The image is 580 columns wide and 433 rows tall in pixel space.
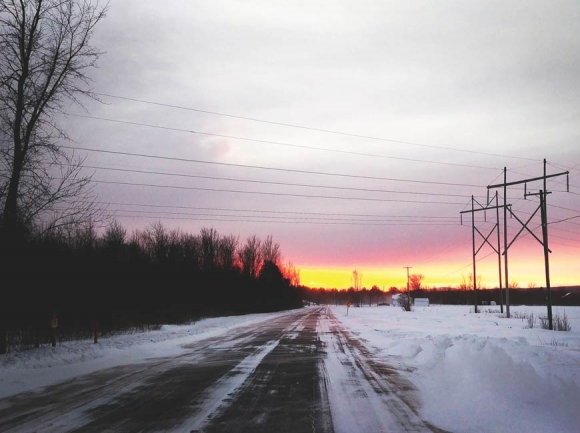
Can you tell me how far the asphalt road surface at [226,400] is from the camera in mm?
6574

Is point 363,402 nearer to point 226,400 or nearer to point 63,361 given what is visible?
point 226,400

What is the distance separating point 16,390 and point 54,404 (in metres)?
2.16

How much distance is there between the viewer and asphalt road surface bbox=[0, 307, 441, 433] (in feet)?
21.6

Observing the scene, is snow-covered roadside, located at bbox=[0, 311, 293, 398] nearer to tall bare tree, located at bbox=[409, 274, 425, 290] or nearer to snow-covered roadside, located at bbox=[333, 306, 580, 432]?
snow-covered roadside, located at bbox=[333, 306, 580, 432]

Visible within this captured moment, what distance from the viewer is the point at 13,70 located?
48.6 feet

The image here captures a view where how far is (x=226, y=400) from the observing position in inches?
324

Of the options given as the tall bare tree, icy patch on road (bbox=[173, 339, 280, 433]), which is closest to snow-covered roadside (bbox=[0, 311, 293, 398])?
icy patch on road (bbox=[173, 339, 280, 433])

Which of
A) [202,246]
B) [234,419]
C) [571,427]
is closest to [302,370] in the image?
[234,419]

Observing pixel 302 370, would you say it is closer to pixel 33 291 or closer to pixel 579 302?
pixel 33 291

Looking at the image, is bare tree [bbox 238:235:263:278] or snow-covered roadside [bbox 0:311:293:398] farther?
bare tree [bbox 238:235:263:278]

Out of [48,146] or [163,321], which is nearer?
[48,146]

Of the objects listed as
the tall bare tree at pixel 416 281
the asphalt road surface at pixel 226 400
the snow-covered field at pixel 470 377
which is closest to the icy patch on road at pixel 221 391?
the asphalt road surface at pixel 226 400

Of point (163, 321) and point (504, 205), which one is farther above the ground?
point (504, 205)

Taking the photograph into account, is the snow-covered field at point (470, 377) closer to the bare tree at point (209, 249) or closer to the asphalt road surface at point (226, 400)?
the asphalt road surface at point (226, 400)
